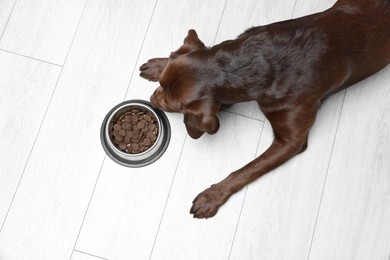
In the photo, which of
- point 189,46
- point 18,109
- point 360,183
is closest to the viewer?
point 189,46

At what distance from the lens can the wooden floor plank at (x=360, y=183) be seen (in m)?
2.37

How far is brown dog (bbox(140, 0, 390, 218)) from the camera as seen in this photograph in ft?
6.47

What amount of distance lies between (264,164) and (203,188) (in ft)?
1.09

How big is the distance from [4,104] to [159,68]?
0.84m

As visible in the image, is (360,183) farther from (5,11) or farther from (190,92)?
(5,11)

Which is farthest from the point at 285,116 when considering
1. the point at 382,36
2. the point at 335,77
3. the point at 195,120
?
the point at 382,36

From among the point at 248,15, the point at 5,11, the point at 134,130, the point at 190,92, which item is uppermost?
the point at 248,15

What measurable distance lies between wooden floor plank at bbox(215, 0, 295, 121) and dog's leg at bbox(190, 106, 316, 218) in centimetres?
63

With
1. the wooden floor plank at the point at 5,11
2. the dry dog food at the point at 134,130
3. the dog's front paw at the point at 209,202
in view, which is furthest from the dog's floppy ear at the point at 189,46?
the wooden floor plank at the point at 5,11

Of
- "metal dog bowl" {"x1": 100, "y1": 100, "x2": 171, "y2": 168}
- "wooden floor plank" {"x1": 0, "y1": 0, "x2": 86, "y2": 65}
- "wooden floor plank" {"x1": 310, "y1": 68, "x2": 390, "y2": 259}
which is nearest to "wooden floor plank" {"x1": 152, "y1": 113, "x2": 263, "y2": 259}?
"metal dog bowl" {"x1": 100, "y1": 100, "x2": 171, "y2": 168}

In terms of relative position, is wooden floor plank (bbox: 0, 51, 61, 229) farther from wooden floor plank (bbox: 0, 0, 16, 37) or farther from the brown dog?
the brown dog

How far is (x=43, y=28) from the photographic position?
8.60 ft

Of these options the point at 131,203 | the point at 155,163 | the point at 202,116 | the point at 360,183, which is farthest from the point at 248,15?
the point at 131,203

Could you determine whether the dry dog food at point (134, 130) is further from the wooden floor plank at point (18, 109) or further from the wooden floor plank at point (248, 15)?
the wooden floor plank at point (248, 15)
